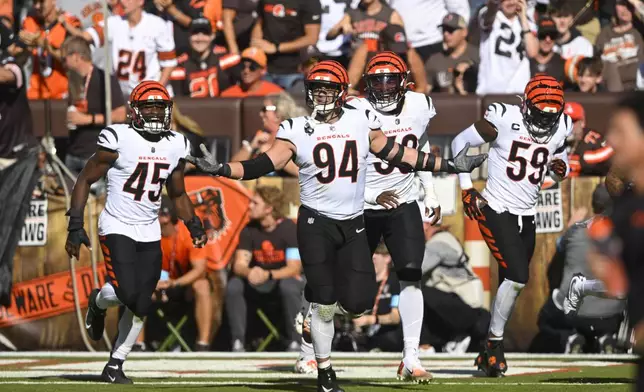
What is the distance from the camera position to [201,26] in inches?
535

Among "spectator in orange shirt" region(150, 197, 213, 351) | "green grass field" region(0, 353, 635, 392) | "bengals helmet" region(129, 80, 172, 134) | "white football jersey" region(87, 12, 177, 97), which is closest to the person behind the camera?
"green grass field" region(0, 353, 635, 392)

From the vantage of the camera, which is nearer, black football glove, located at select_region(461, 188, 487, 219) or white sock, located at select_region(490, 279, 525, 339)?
black football glove, located at select_region(461, 188, 487, 219)

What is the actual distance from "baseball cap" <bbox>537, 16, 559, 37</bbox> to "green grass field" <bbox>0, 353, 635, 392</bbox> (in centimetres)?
337

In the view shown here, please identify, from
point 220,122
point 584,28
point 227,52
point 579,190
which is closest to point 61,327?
point 220,122

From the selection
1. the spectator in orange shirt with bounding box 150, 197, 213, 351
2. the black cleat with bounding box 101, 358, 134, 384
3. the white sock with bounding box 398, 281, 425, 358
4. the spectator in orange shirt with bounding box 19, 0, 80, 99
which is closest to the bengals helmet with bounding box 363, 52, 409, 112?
the white sock with bounding box 398, 281, 425, 358

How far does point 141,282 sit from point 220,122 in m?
3.90

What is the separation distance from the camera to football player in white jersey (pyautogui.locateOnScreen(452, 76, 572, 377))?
9.19m

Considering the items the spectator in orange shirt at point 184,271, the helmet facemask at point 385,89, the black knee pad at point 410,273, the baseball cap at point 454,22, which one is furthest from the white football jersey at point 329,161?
the baseball cap at point 454,22

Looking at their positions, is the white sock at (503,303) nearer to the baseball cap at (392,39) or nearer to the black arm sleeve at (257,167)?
the black arm sleeve at (257,167)

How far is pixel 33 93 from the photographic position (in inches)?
540

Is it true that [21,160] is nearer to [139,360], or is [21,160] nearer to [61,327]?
[61,327]

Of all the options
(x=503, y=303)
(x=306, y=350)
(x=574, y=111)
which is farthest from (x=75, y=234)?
(x=574, y=111)

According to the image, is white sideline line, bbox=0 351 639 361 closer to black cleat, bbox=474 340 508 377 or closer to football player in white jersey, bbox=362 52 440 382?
black cleat, bbox=474 340 508 377

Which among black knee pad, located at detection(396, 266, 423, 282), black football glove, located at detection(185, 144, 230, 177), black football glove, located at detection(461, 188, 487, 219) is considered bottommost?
black knee pad, located at detection(396, 266, 423, 282)
